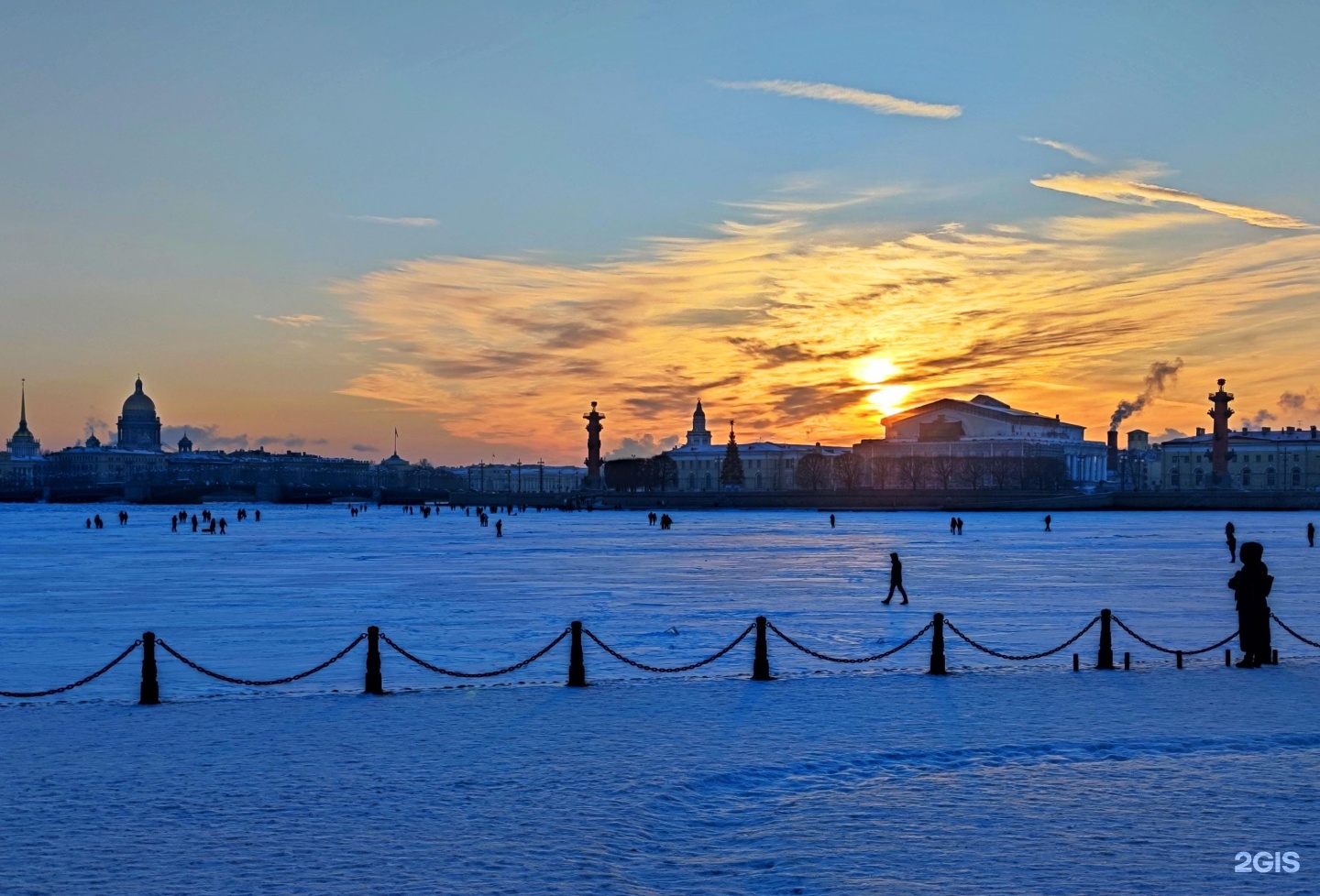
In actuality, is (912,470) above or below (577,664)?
above

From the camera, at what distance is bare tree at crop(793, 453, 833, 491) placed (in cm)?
17862

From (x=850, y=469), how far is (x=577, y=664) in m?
160

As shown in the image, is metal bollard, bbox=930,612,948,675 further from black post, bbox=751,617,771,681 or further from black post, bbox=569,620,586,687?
black post, bbox=569,620,586,687

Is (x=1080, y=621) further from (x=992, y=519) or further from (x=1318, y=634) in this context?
(x=992, y=519)

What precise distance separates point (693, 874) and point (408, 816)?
7.69ft

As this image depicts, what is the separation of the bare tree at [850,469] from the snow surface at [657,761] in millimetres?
147580

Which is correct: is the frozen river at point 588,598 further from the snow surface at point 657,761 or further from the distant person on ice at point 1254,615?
the distant person on ice at point 1254,615

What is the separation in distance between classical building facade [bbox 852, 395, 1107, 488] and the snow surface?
433ft

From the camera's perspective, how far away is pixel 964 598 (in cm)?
2680

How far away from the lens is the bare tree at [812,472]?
586 feet

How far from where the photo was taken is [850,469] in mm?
172500
